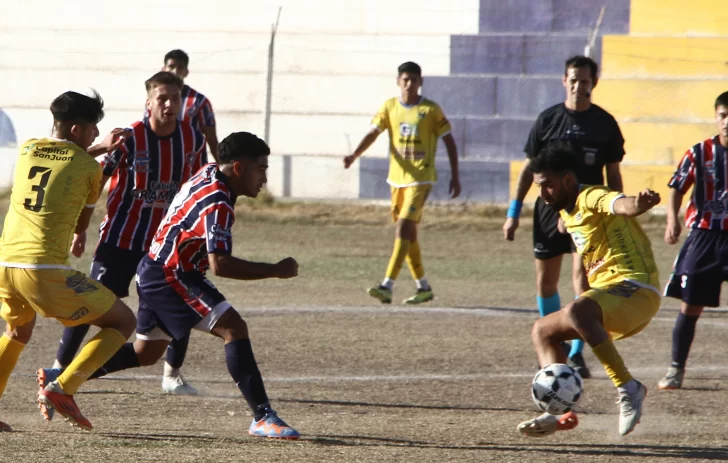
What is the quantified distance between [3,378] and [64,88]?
1620cm

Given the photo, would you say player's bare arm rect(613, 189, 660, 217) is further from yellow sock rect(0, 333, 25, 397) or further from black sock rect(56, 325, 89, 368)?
black sock rect(56, 325, 89, 368)

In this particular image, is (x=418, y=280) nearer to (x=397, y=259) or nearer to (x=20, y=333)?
(x=397, y=259)

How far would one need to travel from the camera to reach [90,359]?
18.6 ft

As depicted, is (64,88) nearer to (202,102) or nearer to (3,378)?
(202,102)

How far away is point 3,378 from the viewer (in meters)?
5.81

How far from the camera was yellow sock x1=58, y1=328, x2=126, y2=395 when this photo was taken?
5645mm

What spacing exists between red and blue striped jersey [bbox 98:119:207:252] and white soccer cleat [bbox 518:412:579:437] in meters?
2.82

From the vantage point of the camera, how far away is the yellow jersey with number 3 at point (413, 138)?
38.1ft

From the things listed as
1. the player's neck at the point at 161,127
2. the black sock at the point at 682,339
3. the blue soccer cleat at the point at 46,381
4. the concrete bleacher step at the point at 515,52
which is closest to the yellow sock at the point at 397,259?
the black sock at the point at 682,339

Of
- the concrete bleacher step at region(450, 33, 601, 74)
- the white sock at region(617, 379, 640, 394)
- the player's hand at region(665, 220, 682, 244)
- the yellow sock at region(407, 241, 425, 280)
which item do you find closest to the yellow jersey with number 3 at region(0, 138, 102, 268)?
the white sock at region(617, 379, 640, 394)

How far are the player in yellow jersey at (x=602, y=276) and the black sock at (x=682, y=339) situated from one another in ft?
5.25

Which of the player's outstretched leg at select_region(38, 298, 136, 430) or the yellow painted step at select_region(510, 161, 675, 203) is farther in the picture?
the yellow painted step at select_region(510, 161, 675, 203)

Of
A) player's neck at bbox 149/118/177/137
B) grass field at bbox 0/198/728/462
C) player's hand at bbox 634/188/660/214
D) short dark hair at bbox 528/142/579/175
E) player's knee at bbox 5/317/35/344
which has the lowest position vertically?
grass field at bbox 0/198/728/462

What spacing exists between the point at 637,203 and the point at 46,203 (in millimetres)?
2809
